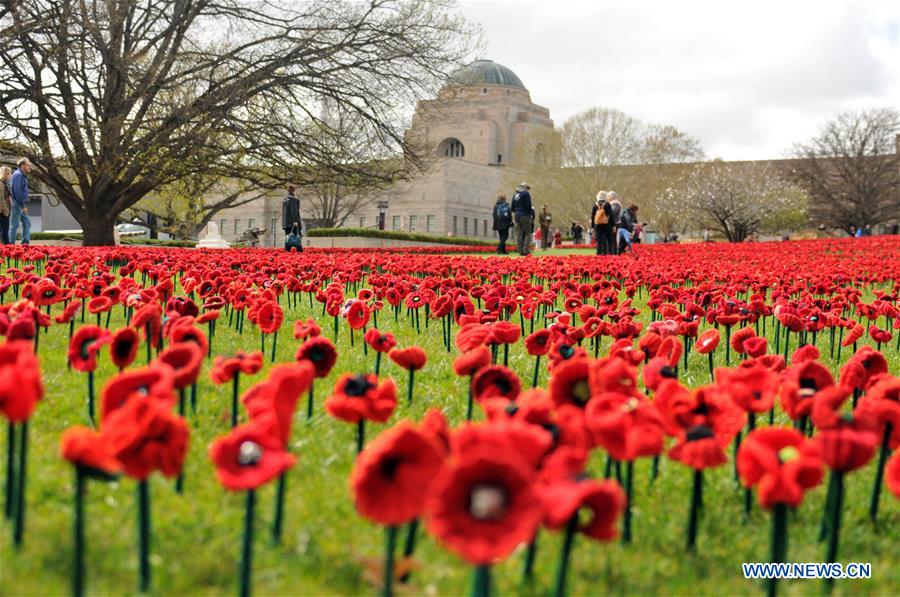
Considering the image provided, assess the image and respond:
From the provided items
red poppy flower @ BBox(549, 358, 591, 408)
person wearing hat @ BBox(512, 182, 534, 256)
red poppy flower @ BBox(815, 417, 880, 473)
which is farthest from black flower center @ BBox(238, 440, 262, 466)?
person wearing hat @ BBox(512, 182, 534, 256)

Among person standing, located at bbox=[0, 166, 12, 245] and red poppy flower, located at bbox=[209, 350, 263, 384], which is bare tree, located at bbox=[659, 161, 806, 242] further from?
red poppy flower, located at bbox=[209, 350, 263, 384]

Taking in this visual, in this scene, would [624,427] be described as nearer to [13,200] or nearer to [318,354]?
[318,354]

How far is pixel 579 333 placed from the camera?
137 inches

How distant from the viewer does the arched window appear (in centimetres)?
8823

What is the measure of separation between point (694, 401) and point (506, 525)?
38.4 inches

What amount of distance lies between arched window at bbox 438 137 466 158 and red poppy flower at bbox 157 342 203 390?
86.6 metres

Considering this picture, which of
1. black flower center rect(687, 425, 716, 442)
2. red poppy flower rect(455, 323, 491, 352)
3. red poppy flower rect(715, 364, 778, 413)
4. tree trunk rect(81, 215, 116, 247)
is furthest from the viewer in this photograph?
tree trunk rect(81, 215, 116, 247)

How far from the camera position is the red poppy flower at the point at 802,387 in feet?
7.27

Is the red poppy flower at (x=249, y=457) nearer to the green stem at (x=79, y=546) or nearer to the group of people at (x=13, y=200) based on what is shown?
the green stem at (x=79, y=546)

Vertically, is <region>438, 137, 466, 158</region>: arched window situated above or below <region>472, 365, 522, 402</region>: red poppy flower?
above

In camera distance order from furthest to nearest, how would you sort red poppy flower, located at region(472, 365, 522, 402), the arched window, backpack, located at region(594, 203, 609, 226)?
1. the arched window
2. backpack, located at region(594, 203, 609, 226)
3. red poppy flower, located at region(472, 365, 522, 402)

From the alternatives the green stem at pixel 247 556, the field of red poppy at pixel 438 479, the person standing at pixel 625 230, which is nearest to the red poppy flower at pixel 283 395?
the field of red poppy at pixel 438 479

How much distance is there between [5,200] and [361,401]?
52.1 ft

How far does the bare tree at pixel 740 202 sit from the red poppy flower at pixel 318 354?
39192mm
